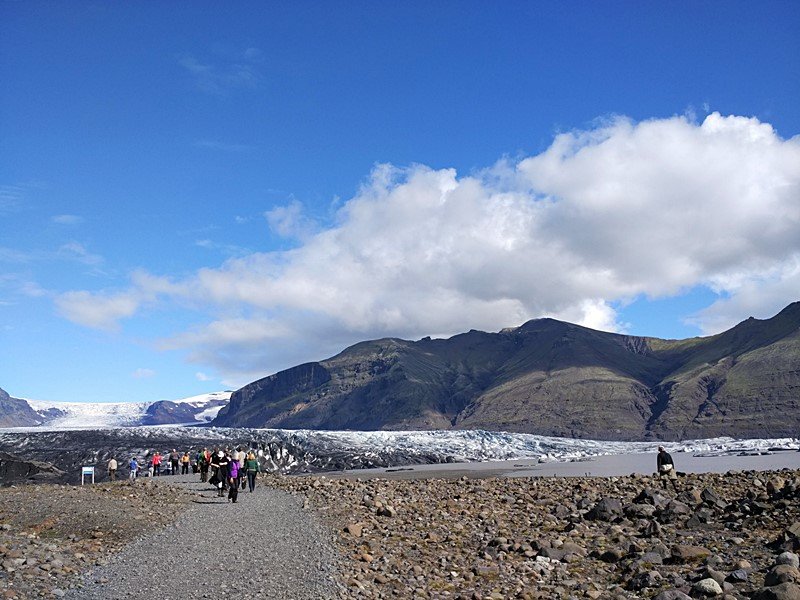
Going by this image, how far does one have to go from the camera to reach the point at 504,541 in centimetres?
2041

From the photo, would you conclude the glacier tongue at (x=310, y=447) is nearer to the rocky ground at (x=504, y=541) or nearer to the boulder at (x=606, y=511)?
the rocky ground at (x=504, y=541)

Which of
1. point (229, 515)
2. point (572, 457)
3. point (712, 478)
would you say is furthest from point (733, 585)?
point (572, 457)

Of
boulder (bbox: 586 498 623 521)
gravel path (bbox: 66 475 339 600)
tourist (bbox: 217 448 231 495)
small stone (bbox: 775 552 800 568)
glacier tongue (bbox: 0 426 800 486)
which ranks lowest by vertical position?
glacier tongue (bbox: 0 426 800 486)

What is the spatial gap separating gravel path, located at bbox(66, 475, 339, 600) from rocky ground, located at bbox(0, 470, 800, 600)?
25.6 inches

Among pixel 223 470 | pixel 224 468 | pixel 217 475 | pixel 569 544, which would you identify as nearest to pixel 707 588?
pixel 569 544

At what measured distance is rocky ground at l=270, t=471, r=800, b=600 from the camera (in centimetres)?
1548

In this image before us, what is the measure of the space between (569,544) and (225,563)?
10510 millimetres

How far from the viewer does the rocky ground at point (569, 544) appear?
15484mm

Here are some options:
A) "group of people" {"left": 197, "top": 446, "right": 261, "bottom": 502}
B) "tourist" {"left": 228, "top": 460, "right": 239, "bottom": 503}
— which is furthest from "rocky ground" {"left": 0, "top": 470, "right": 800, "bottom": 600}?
"group of people" {"left": 197, "top": 446, "right": 261, "bottom": 502}

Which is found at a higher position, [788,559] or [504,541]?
[788,559]

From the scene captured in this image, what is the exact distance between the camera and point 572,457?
117875 mm

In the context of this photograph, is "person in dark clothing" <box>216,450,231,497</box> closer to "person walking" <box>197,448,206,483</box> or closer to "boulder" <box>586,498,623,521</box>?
"person walking" <box>197,448,206,483</box>

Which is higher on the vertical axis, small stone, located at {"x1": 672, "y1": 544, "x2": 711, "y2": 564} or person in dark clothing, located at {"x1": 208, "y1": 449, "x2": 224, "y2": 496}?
person in dark clothing, located at {"x1": 208, "y1": 449, "x2": 224, "y2": 496}

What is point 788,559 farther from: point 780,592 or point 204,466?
point 204,466
